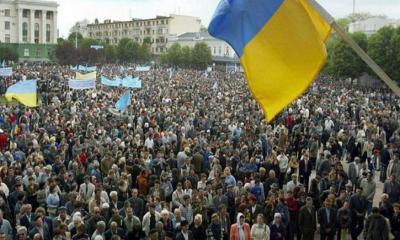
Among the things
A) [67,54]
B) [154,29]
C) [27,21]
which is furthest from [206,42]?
[67,54]

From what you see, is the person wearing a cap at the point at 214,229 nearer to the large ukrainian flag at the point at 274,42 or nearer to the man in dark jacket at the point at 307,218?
the man in dark jacket at the point at 307,218

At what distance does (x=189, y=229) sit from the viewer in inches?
409

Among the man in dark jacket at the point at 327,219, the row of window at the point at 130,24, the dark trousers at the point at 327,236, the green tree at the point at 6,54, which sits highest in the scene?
the row of window at the point at 130,24

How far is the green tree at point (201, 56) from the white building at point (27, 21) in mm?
37420

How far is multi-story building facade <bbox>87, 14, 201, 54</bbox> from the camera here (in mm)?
143750

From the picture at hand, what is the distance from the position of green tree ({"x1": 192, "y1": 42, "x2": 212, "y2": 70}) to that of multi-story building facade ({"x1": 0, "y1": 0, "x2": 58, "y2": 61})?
36.0 m

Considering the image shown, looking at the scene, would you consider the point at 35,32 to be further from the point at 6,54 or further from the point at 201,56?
the point at 201,56

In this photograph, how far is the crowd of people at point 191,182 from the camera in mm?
10234

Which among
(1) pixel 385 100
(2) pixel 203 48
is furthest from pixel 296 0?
(2) pixel 203 48

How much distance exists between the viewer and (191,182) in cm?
1292

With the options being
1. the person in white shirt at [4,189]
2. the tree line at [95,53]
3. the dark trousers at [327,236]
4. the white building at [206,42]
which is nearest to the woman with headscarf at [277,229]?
the dark trousers at [327,236]

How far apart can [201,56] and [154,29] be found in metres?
51.7

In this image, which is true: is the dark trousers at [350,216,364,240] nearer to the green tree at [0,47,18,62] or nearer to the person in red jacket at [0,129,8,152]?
the person in red jacket at [0,129,8,152]

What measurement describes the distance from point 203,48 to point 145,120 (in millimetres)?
76167
